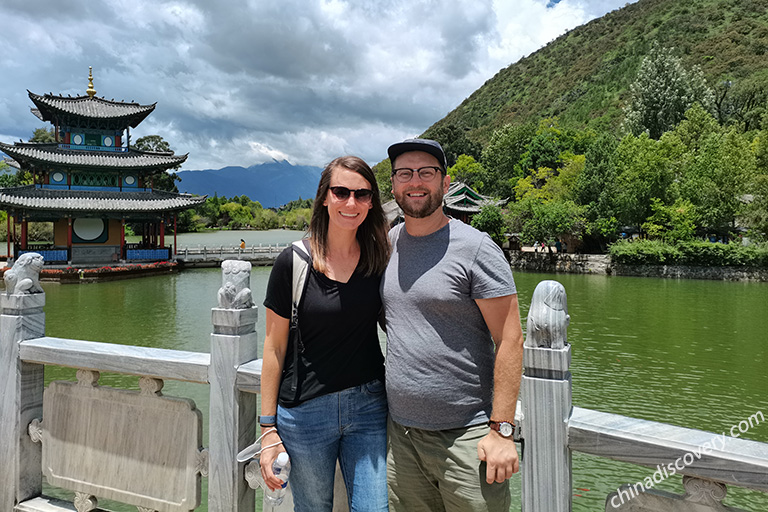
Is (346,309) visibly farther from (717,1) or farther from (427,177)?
(717,1)

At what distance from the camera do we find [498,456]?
162 cm

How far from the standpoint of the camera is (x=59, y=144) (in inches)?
1000

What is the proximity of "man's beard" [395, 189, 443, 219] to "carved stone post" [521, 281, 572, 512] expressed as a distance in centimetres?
50

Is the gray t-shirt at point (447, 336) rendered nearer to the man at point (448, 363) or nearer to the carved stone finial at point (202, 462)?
the man at point (448, 363)

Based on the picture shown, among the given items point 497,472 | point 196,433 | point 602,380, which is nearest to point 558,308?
point 497,472

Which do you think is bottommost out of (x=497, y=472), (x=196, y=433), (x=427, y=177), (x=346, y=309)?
(x=196, y=433)

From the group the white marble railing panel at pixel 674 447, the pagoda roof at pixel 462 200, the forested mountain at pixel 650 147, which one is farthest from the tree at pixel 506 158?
the white marble railing panel at pixel 674 447

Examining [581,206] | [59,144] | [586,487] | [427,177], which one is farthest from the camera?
[581,206]

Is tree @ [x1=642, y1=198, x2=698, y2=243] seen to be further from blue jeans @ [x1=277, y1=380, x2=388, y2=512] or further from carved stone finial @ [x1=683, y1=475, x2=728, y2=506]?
blue jeans @ [x1=277, y1=380, x2=388, y2=512]

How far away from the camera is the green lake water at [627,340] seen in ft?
21.5

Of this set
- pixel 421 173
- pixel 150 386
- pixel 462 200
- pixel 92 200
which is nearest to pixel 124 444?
pixel 150 386

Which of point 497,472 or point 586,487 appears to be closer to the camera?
point 497,472

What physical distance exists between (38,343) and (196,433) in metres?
1.22

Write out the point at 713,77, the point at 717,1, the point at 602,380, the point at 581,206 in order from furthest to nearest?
the point at 717,1, the point at 713,77, the point at 581,206, the point at 602,380
